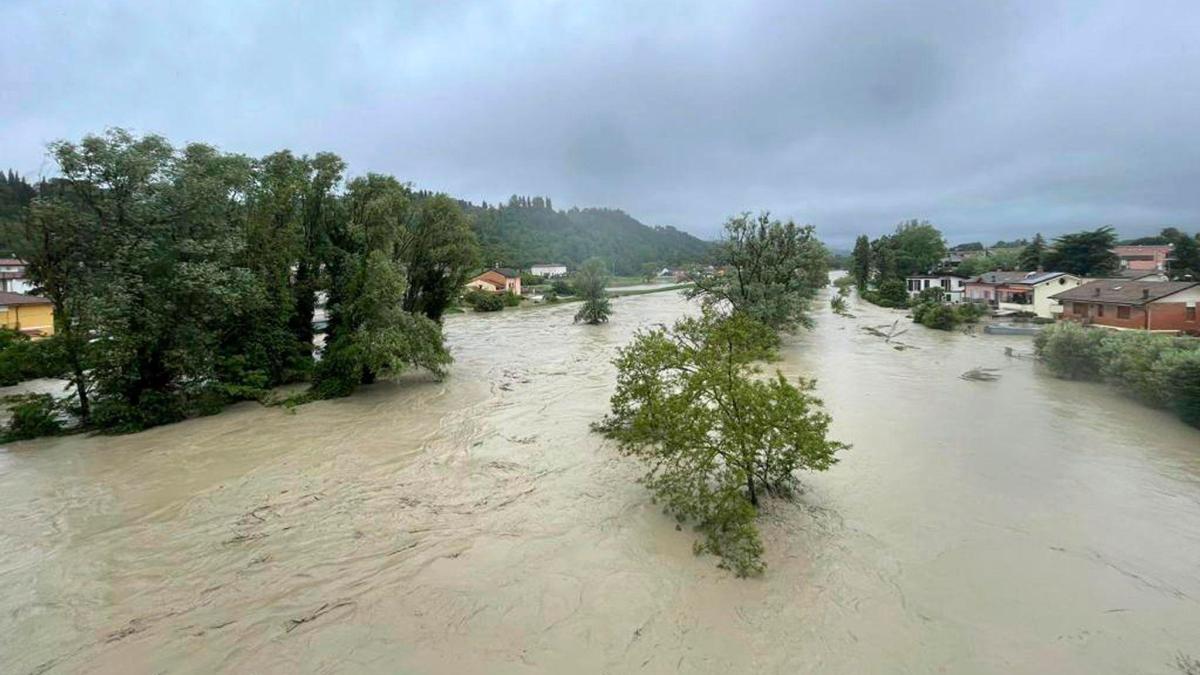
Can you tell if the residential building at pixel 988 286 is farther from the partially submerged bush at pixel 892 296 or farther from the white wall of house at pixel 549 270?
the white wall of house at pixel 549 270

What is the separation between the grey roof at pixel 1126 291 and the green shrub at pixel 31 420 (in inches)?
1787

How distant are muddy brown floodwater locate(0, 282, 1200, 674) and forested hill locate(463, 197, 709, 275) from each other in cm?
7534

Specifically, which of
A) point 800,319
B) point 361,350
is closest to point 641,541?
point 361,350

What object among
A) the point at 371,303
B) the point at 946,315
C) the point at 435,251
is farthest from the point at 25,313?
the point at 946,315

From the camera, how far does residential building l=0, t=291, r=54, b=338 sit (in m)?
28.0

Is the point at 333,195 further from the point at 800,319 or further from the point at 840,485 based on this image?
the point at 800,319

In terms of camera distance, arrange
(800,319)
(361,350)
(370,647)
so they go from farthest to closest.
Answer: (800,319) → (361,350) → (370,647)

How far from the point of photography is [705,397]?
853 cm

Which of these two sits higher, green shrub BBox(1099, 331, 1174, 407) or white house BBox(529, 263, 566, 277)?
white house BBox(529, 263, 566, 277)

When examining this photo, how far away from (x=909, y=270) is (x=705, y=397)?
79.7 meters

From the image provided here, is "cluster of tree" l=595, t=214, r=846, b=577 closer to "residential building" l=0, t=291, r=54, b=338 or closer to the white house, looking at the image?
"residential building" l=0, t=291, r=54, b=338

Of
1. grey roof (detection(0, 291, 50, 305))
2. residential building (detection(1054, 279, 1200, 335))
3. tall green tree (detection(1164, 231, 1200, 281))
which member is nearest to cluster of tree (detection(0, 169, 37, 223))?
grey roof (detection(0, 291, 50, 305))

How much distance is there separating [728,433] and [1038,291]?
153ft

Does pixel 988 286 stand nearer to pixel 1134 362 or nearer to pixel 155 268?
pixel 1134 362
